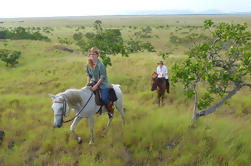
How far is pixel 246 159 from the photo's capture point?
15.4 feet

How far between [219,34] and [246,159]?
368cm

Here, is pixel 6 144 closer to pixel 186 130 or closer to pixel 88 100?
pixel 88 100

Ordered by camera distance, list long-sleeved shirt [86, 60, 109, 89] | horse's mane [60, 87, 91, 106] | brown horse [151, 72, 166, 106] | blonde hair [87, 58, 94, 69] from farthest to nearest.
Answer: brown horse [151, 72, 166, 106] < long-sleeved shirt [86, 60, 109, 89] < blonde hair [87, 58, 94, 69] < horse's mane [60, 87, 91, 106]

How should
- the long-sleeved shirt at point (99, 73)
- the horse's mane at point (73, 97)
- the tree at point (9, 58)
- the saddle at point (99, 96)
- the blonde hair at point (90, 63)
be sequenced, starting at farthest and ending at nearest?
the tree at point (9, 58) < the saddle at point (99, 96) < the long-sleeved shirt at point (99, 73) < the blonde hair at point (90, 63) < the horse's mane at point (73, 97)

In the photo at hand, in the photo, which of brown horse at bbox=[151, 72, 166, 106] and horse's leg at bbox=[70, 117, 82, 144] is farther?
brown horse at bbox=[151, 72, 166, 106]

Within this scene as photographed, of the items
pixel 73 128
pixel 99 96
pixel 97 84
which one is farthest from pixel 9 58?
pixel 97 84

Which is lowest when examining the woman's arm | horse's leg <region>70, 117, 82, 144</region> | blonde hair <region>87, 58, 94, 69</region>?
horse's leg <region>70, 117, 82, 144</region>

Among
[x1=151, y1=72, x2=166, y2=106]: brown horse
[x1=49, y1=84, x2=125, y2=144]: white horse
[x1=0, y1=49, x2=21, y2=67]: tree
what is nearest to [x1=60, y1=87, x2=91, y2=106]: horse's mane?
[x1=49, y1=84, x2=125, y2=144]: white horse

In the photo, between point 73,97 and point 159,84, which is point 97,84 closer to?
point 73,97

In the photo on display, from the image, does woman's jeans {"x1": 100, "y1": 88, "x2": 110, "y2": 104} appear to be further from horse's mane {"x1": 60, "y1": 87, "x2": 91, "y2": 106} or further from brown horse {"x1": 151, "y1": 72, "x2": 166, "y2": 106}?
brown horse {"x1": 151, "y1": 72, "x2": 166, "y2": 106}

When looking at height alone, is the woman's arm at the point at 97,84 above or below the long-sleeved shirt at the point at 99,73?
below

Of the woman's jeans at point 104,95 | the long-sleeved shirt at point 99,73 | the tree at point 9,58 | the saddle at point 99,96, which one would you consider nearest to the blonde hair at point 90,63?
the long-sleeved shirt at point 99,73

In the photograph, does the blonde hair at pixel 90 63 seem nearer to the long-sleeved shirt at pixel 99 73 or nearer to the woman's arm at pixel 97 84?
the long-sleeved shirt at pixel 99 73

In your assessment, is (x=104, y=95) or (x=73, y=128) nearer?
(x=73, y=128)
